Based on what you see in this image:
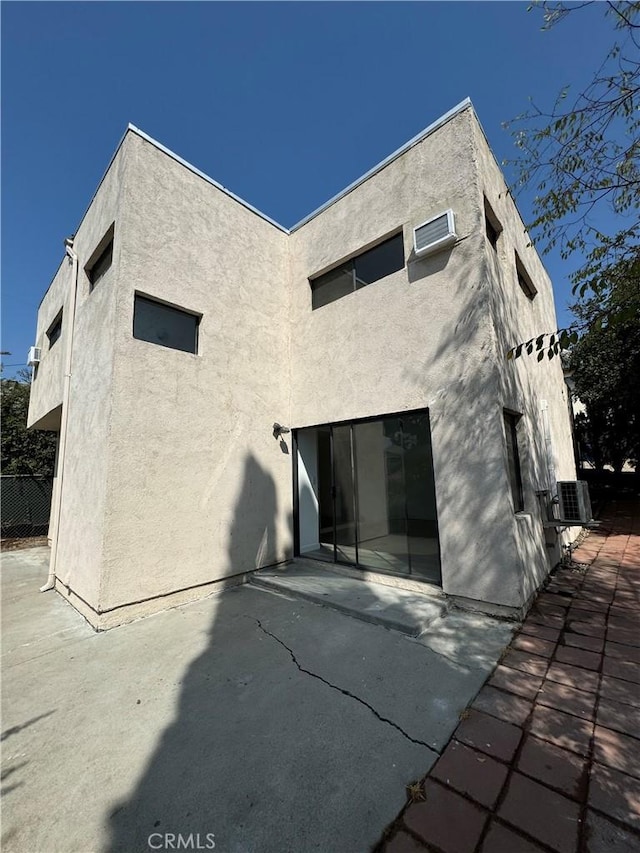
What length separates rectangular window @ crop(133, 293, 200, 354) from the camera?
472 centimetres

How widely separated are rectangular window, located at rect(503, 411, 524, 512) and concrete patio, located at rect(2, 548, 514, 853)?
1.63 metres

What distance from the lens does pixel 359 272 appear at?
18.9ft

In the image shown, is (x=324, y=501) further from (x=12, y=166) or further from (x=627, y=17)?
(x=12, y=166)

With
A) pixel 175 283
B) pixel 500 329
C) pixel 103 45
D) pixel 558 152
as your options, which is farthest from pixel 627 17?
pixel 103 45

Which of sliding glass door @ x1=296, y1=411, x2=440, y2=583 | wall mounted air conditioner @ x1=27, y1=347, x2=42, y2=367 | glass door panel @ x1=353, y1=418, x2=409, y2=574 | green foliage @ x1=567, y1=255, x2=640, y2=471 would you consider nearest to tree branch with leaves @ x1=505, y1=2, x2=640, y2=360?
sliding glass door @ x1=296, y1=411, x2=440, y2=583

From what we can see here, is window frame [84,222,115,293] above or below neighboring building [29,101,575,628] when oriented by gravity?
above

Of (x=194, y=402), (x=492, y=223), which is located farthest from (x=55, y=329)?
(x=492, y=223)

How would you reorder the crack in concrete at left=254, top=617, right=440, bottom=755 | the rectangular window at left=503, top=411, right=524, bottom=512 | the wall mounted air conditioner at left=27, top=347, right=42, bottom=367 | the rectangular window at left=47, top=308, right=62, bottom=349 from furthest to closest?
the wall mounted air conditioner at left=27, top=347, right=42, bottom=367
the rectangular window at left=47, top=308, right=62, bottom=349
the rectangular window at left=503, top=411, right=524, bottom=512
the crack in concrete at left=254, top=617, right=440, bottom=755

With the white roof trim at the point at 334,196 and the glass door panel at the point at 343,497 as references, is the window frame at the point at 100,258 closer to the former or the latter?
the white roof trim at the point at 334,196

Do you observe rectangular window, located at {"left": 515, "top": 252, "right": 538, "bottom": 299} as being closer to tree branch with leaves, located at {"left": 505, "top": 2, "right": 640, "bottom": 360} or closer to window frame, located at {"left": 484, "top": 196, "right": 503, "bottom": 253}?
window frame, located at {"left": 484, "top": 196, "right": 503, "bottom": 253}

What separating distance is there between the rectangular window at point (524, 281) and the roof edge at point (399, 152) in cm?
238

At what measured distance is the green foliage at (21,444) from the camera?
437 inches

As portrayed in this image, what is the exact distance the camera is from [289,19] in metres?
4.75

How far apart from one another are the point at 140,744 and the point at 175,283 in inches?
202
